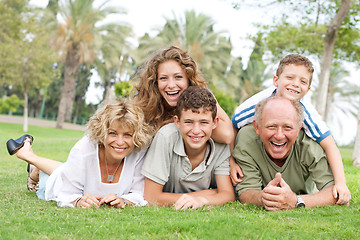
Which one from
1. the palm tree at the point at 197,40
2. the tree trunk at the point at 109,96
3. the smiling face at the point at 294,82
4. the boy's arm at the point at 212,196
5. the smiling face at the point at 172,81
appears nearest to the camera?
the boy's arm at the point at 212,196

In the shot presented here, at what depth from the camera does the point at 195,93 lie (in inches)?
182

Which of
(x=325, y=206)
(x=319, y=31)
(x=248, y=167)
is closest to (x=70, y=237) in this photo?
(x=248, y=167)

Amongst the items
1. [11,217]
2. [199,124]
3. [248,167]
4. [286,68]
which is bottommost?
[11,217]

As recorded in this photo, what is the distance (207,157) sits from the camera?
16.3 ft

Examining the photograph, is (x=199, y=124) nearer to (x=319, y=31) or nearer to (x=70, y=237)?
(x=70, y=237)

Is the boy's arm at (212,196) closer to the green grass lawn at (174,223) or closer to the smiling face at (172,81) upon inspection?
the green grass lawn at (174,223)

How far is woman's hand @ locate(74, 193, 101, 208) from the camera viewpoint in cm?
429

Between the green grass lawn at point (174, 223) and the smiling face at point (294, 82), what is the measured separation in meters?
1.43

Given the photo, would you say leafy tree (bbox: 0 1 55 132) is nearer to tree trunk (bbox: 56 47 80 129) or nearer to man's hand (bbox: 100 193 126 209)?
tree trunk (bbox: 56 47 80 129)

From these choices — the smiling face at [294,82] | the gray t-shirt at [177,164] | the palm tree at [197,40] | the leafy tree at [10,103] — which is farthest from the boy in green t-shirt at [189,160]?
the leafy tree at [10,103]

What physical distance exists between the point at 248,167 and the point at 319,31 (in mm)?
13451

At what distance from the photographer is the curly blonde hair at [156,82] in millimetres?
5477

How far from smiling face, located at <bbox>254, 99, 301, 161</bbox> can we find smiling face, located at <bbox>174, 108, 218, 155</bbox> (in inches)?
22.9

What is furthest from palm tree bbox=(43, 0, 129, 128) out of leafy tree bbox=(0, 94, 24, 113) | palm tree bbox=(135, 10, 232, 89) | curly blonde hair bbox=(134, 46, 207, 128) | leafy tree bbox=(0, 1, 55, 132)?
curly blonde hair bbox=(134, 46, 207, 128)
